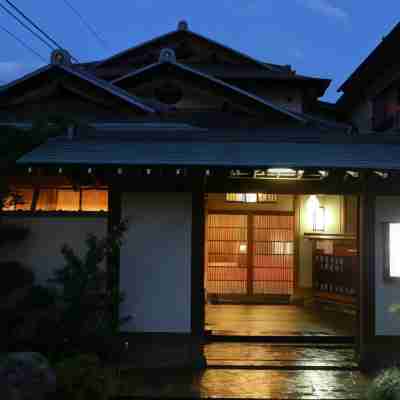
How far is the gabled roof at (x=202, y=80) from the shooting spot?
52.0 ft

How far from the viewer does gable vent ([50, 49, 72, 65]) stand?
14359 mm

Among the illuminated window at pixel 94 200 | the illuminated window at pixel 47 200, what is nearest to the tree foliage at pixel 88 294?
the illuminated window at pixel 94 200

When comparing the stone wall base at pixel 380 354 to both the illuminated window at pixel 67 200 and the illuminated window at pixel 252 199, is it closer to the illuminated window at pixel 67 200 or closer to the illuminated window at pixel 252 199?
the illuminated window at pixel 67 200

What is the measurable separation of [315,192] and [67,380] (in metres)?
4.86

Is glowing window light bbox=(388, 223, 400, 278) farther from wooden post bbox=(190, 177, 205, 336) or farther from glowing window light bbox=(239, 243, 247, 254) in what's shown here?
glowing window light bbox=(239, 243, 247, 254)

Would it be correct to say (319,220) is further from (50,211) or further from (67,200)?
(50,211)

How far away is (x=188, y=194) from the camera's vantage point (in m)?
8.74

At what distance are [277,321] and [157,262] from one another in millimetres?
3737

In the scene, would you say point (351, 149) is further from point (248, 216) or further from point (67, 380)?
point (67, 380)

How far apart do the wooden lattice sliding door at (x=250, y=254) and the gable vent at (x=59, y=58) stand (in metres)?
5.82

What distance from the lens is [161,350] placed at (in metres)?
8.59

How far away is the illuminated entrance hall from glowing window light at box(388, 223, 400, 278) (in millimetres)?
3707

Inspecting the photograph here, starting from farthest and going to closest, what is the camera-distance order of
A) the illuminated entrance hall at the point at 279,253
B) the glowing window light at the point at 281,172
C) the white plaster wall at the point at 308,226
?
the white plaster wall at the point at 308,226 < the illuminated entrance hall at the point at 279,253 < the glowing window light at the point at 281,172

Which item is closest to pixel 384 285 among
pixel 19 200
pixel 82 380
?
pixel 82 380
